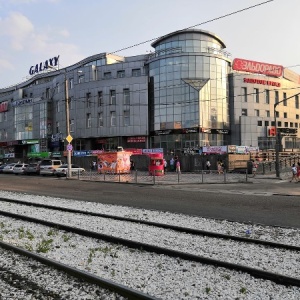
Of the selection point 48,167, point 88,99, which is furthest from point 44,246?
point 88,99

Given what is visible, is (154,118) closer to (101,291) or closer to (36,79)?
(36,79)

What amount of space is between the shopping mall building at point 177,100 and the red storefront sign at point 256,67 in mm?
159

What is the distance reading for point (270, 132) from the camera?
60375 mm

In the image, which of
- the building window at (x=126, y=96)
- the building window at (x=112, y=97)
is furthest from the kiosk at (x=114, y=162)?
the building window at (x=112, y=97)

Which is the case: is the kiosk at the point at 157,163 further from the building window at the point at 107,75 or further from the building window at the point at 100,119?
the building window at the point at 107,75

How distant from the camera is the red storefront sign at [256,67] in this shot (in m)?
61.2

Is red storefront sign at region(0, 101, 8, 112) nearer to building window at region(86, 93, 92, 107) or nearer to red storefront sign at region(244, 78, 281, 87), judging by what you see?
building window at region(86, 93, 92, 107)

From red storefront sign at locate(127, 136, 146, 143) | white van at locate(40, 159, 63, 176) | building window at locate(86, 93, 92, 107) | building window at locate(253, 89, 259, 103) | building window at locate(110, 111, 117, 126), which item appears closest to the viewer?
white van at locate(40, 159, 63, 176)

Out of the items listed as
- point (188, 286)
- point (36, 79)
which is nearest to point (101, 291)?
point (188, 286)

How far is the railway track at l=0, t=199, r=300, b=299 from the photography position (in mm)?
5837

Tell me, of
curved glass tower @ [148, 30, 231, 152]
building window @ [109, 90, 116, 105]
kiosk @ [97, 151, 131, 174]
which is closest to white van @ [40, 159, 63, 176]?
kiosk @ [97, 151, 131, 174]

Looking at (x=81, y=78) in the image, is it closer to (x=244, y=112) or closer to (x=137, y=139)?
(x=137, y=139)

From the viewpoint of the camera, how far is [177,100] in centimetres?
5756

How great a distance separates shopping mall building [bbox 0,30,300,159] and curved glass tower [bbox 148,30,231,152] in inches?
5.8
